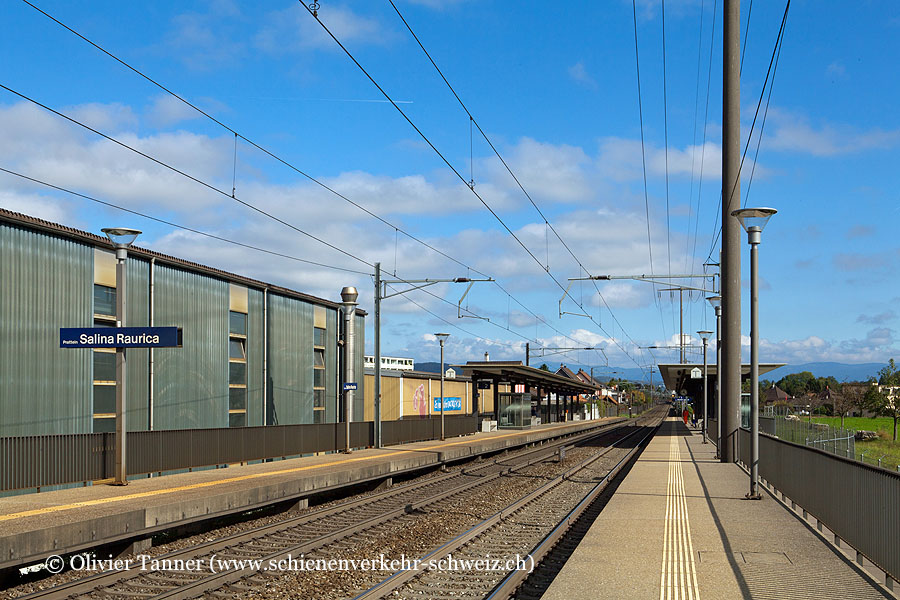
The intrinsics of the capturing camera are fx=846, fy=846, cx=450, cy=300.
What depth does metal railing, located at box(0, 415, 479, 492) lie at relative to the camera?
16.4m

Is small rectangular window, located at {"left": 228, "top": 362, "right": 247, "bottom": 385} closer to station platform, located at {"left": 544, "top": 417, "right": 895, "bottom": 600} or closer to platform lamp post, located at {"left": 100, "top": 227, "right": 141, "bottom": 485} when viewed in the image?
platform lamp post, located at {"left": 100, "top": 227, "right": 141, "bottom": 485}

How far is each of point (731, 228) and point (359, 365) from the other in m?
18.8

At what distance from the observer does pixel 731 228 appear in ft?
81.3

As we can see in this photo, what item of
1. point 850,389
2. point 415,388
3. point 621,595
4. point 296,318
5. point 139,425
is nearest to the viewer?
point 621,595

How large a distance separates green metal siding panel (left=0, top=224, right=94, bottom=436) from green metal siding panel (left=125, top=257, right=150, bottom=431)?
1548mm

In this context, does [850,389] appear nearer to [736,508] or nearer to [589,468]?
[589,468]

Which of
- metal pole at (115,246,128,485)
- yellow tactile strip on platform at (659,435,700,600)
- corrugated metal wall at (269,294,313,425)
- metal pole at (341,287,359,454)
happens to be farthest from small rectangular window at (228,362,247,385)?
yellow tactile strip on platform at (659,435,700,600)

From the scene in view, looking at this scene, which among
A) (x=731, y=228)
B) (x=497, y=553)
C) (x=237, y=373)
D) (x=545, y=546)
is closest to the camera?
(x=497, y=553)

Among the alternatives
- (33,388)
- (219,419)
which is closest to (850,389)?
(219,419)

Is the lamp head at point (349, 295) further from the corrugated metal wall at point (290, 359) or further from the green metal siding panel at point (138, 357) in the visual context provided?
the green metal siding panel at point (138, 357)

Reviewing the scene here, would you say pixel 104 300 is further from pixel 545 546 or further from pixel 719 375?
pixel 719 375

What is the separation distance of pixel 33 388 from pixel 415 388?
36.0m

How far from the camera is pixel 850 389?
344ft

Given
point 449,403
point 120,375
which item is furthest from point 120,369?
point 449,403
